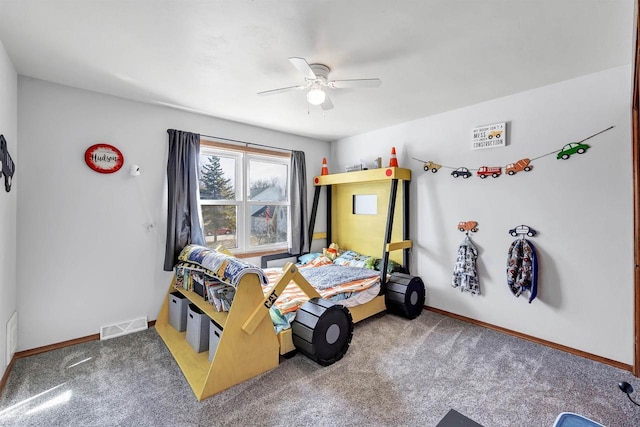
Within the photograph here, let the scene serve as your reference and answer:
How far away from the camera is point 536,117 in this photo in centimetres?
262

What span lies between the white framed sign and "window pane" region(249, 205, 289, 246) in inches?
101

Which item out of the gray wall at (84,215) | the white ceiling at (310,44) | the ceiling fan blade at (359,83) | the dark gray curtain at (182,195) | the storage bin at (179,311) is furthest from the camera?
the dark gray curtain at (182,195)

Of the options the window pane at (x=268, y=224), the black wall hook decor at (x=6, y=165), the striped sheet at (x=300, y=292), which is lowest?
the striped sheet at (x=300, y=292)

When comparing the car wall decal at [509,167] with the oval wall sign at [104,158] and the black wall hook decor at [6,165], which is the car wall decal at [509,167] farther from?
the black wall hook decor at [6,165]

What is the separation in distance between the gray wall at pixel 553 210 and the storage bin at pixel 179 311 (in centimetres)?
275

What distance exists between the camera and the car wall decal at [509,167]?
2.40 metres

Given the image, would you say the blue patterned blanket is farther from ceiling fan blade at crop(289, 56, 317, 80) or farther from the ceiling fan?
ceiling fan blade at crop(289, 56, 317, 80)

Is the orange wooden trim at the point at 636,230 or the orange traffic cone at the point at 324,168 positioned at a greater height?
the orange traffic cone at the point at 324,168

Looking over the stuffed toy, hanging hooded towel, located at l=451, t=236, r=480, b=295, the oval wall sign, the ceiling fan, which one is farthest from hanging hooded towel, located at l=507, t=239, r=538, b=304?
the oval wall sign

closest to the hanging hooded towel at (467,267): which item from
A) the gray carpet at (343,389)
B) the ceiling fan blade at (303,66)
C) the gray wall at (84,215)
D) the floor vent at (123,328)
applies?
the gray carpet at (343,389)

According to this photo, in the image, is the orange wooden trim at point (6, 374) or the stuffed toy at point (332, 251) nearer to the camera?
the orange wooden trim at point (6, 374)

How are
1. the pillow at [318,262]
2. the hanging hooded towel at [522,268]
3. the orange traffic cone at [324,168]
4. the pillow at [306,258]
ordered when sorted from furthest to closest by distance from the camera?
1. the orange traffic cone at [324,168]
2. the pillow at [306,258]
3. the pillow at [318,262]
4. the hanging hooded towel at [522,268]

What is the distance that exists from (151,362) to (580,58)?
4051 millimetres

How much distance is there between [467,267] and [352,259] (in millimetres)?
1445
